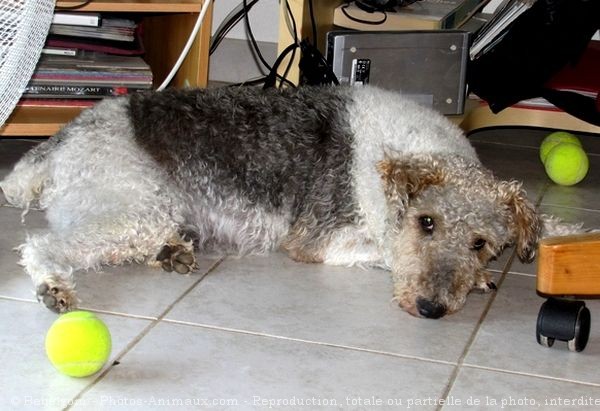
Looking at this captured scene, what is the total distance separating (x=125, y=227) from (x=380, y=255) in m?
0.80

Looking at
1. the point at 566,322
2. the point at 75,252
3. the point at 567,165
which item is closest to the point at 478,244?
the point at 566,322

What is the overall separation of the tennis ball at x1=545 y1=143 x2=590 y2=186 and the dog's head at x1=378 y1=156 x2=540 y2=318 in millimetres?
1180

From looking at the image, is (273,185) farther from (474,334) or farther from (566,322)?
(566,322)

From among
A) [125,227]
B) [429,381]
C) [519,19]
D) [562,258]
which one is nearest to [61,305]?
[125,227]

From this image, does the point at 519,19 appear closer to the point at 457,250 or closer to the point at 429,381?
the point at 457,250

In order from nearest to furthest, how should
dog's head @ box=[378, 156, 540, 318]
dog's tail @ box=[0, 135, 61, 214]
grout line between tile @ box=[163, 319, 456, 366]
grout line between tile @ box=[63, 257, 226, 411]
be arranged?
1. grout line between tile @ box=[63, 257, 226, 411]
2. grout line between tile @ box=[163, 319, 456, 366]
3. dog's head @ box=[378, 156, 540, 318]
4. dog's tail @ box=[0, 135, 61, 214]

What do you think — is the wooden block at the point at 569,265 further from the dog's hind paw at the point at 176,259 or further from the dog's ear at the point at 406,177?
the dog's hind paw at the point at 176,259

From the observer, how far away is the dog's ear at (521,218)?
10.0 feet

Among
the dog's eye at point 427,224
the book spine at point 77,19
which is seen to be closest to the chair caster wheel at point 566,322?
the dog's eye at point 427,224

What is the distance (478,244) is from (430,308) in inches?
10.8

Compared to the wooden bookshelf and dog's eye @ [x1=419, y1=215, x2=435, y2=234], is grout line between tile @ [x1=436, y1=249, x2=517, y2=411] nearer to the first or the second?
dog's eye @ [x1=419, y1=215, x2=435, y2=234]

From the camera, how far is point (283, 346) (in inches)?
106

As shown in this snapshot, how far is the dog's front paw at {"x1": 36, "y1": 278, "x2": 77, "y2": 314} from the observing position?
109 inches

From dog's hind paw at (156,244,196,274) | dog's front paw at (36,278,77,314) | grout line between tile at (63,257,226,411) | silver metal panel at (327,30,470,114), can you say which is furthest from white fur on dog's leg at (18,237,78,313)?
silver metal panel at (327,30,470,114)
